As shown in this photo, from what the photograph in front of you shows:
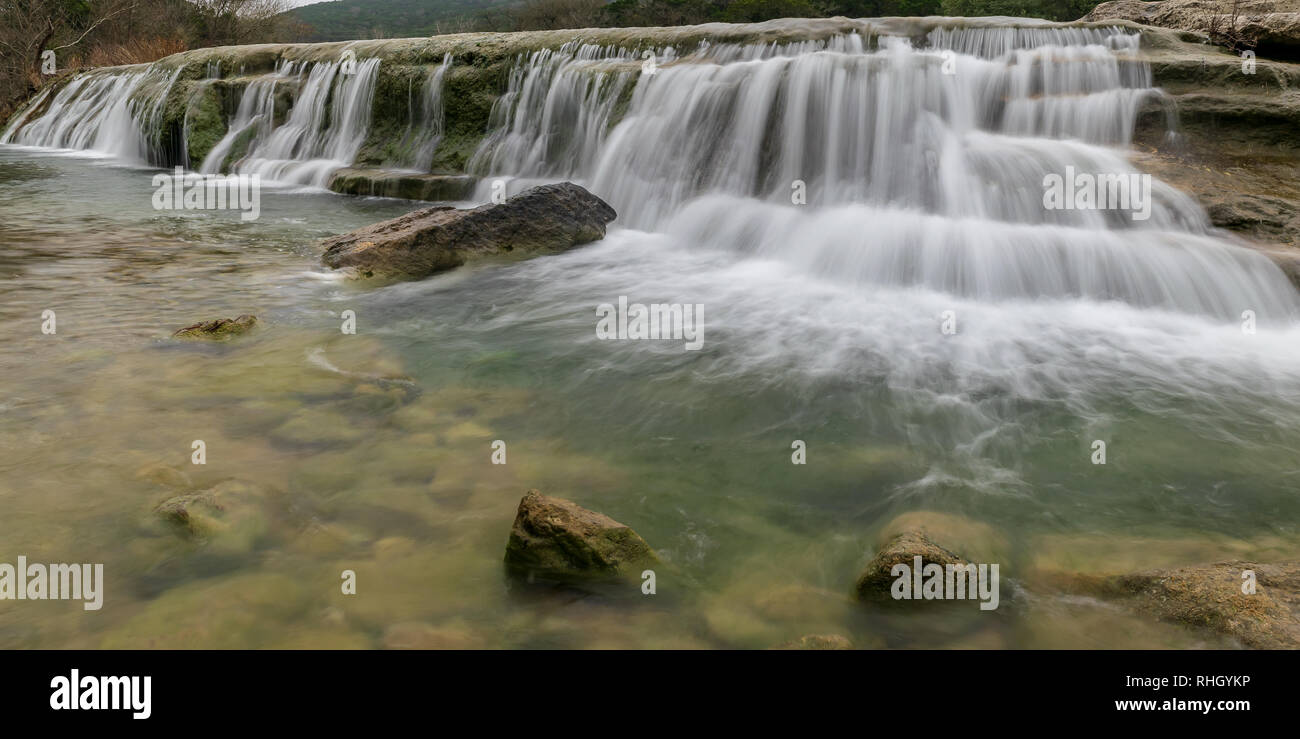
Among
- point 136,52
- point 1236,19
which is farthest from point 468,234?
point 136,52

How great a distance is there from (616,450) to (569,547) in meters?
1.23

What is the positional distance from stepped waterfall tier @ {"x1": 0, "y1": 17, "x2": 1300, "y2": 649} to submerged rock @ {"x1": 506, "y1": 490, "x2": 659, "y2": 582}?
1 cm

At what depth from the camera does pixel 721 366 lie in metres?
5.33

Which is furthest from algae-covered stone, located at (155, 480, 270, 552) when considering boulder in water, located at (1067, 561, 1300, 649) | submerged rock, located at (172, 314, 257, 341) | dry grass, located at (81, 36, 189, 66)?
dry grass, located at (81, 36, 189, 66)

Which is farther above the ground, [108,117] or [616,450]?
[108,117]

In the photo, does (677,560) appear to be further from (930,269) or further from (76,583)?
(930,269)

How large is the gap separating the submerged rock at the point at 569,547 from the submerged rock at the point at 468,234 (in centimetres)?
501

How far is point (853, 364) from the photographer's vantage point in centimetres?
537

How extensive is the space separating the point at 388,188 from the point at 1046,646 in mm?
12052

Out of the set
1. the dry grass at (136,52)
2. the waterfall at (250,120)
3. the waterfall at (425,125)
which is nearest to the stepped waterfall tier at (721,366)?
the waterfall at (425,125)

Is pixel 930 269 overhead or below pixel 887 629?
overhead

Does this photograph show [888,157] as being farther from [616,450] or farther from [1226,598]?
[1226,598]

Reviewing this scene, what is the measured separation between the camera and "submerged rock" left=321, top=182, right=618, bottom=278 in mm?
7422
